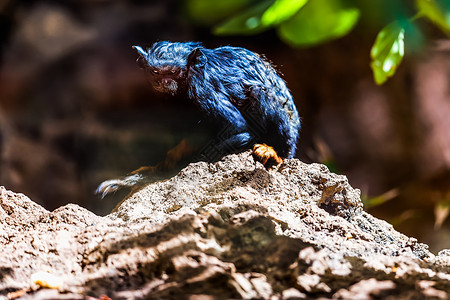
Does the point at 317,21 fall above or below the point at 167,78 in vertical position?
above

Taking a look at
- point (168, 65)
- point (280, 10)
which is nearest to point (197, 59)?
point (168, 65)

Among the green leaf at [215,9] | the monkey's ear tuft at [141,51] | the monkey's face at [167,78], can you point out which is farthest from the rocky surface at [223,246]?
the green leaf at [215,9]

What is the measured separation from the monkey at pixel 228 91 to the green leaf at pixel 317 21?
0.15 m

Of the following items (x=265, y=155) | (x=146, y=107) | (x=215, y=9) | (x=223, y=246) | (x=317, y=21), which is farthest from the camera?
(x=146, y=107)

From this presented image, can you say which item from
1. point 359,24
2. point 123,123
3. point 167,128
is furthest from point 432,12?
point 123,123

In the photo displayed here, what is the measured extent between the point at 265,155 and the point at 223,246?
1.59 feet

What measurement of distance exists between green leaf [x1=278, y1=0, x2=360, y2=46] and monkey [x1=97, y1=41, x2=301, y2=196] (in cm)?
15

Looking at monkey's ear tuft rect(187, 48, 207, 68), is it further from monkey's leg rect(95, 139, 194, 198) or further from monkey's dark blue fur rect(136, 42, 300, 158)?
monkey's leg rect(95, 139, 194, 198)

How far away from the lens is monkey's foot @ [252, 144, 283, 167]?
5.09 ft

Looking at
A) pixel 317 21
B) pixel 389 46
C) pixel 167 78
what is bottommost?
pixel 167 78

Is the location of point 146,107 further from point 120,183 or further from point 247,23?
point 247,23

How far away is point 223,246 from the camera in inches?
44.9

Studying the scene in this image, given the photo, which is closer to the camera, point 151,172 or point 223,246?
point 223,246

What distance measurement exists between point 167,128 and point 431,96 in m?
1.99
